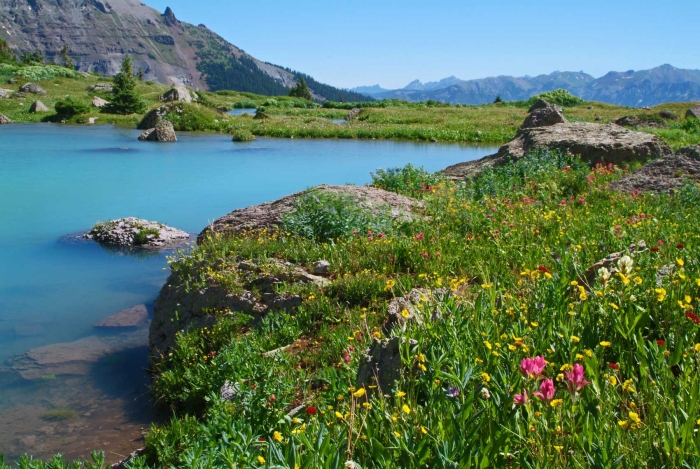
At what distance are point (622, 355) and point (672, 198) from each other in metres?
6.29

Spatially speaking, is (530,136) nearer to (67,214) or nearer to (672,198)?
(672,198)

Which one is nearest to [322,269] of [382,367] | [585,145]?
[382,367]

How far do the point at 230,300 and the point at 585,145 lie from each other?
10035 mm

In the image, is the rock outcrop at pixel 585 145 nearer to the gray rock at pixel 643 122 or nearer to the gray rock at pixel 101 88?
the gray rock at pixel 643 122

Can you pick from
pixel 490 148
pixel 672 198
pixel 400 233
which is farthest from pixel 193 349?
pixel 490 148

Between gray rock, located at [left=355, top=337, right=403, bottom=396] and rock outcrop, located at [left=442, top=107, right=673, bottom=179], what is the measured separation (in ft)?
34.7

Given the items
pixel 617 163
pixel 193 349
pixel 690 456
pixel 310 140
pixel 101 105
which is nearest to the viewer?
pixel 690 456

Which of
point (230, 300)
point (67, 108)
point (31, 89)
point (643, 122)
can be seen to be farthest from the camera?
point (31, 89)

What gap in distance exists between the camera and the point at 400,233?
786cm

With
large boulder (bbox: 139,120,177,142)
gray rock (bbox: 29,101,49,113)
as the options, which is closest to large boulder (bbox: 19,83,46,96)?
gray rock (bbox: 29,101,49,113)

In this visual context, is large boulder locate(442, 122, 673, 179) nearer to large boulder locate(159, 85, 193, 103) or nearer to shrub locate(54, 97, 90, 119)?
shrub locate(54, 97, 90, 119)

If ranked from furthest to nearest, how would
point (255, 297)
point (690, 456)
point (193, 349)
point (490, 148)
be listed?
point (490, 148)
point (255, 297)
point (193, 349)
point (690, 456)

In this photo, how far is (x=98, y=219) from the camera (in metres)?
12.9

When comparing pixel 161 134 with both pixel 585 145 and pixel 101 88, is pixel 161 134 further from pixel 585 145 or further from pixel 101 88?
pixel 101 88
